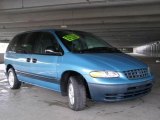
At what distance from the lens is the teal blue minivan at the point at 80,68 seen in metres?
4.79

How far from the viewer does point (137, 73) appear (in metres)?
5.06

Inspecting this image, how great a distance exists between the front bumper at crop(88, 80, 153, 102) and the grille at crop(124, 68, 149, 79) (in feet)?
0.48

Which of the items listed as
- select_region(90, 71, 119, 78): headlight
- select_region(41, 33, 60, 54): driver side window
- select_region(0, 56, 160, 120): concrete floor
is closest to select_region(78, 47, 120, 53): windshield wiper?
select_region(41, 33, 60, 54): driver side window

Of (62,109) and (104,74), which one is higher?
(104,74)

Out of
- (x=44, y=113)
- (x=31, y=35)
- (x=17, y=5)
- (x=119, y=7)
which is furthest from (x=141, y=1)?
(x=44, y=113)

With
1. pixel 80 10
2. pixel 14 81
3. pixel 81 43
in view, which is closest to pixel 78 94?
pixel 81 43

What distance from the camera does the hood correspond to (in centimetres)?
488

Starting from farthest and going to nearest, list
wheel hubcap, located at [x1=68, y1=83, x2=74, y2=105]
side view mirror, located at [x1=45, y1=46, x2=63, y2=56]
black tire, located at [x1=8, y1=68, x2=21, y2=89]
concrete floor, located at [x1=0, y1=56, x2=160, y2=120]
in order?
black tire, located at [x1=8, y1=68, x2=21, y2=89] < side view mirror, located at [x1=45, y1=46, x2=63, y2=56] < wheel hubcap, located at [x1=68, y1=83, x2=74, y2=105] < concrete floor, located at [x1=0, y1=56, x2=160, y2=120]

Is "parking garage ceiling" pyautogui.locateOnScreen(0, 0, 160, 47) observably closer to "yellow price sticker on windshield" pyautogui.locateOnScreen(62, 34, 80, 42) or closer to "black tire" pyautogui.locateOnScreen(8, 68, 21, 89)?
"black tire" pyautogui.locateOnScreen(8, 68, 21, 89)

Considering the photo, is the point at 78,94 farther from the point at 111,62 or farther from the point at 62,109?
the point at 111,62

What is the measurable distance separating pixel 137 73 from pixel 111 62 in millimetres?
560

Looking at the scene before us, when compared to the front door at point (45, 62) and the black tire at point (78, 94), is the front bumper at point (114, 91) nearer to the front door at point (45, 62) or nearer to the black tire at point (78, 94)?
the black tire at point (78, 94)

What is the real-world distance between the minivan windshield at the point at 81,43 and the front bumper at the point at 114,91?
3.54 feet

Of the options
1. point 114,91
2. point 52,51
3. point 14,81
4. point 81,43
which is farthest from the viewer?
point 14,81
